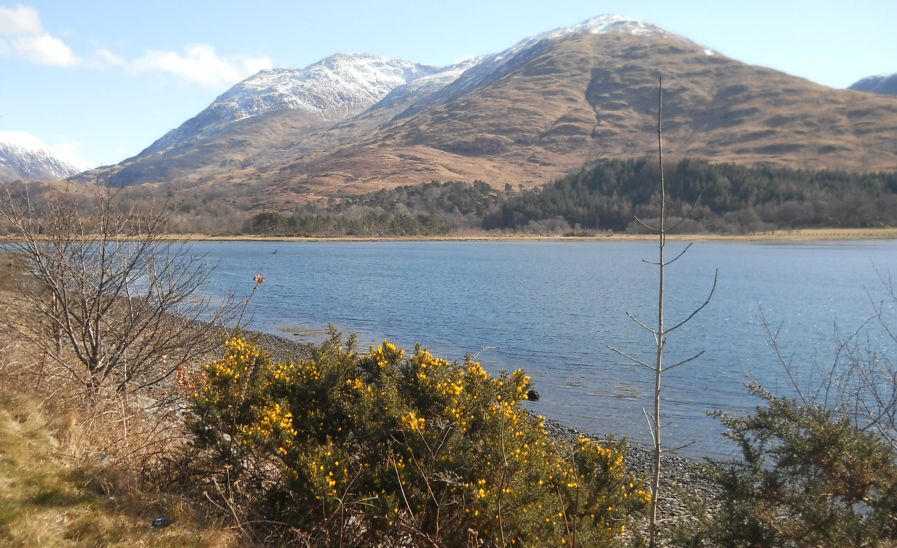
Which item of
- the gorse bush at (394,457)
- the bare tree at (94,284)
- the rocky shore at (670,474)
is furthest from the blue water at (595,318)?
the gorse bush at (394,457)

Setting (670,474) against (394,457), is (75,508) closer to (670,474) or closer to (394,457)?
(394,457)

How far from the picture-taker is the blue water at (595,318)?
1942 cm

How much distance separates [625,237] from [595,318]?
111m

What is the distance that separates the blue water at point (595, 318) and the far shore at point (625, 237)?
5873cm

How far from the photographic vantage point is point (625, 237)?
463 feet

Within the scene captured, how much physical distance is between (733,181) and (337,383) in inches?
5757

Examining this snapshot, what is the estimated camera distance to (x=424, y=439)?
5.20 metres

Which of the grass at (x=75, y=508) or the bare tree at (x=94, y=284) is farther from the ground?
the bare tree at (x=94, y=284)

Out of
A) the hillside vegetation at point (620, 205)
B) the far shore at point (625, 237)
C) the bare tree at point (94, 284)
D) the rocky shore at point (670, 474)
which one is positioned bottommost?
the rocky shore at point (670, 474)

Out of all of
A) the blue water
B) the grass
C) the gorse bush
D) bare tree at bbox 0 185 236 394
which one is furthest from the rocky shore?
the grass

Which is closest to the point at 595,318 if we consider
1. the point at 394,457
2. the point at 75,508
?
the point at 394,457

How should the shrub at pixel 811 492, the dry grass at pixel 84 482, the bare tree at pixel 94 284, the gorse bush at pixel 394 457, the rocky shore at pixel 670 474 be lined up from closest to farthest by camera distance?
1. the shrub at pixel 811 492
2. the dry grass at pixel 84 482
3. the gorse bush at pixel 394 457
4. the bare tree at pixel 94 284
5. the rocky shore at pixel 670 474

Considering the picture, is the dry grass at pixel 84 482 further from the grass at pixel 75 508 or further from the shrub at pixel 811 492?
the shrub at pixel 811 492

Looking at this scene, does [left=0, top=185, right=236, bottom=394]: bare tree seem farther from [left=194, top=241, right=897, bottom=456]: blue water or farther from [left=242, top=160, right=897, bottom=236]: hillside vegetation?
[left=242, top=160, right=897, bottom=236]: hillside vegetation
